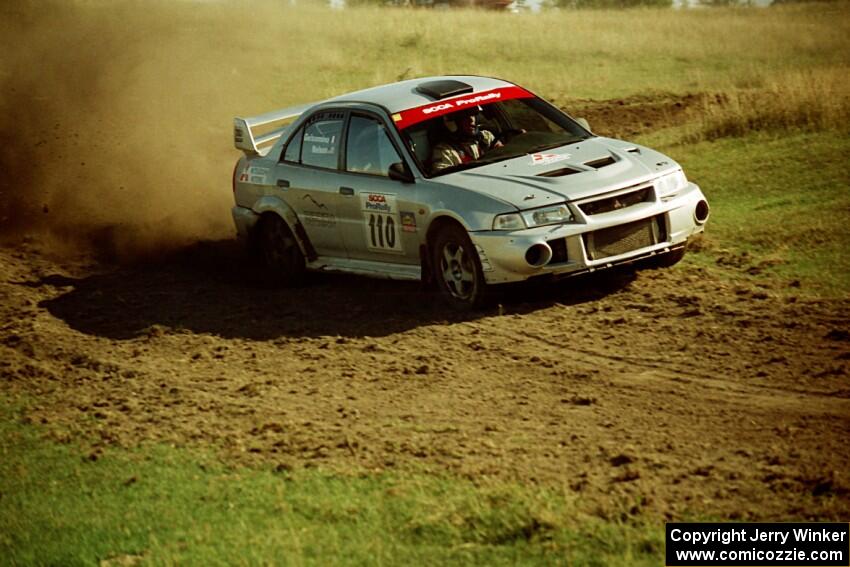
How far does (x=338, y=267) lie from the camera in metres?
10.5

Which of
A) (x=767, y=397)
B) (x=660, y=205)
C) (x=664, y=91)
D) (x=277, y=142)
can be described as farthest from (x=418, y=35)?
(x=767, y=397)

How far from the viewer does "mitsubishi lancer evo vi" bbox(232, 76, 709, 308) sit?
891 cm

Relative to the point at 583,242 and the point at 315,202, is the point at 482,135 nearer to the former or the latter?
the point at 315,202

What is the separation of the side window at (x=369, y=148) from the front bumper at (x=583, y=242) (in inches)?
52.1

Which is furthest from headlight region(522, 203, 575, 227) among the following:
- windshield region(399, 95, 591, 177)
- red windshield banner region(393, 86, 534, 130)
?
red windshield banner region(393, 86, 534, 130)

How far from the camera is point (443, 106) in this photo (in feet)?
33.0

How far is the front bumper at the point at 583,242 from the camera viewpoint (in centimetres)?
878

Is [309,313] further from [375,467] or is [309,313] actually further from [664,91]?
[664,91]

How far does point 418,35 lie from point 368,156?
22.9 m

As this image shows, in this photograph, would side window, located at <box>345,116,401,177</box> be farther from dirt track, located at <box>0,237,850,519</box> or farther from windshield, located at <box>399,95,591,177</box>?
dirt track, located at <box>0,237,850,519</box>

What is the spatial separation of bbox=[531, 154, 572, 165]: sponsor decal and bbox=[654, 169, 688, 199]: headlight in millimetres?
764

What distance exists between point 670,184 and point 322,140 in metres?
2.99

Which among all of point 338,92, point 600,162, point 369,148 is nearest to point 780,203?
point 600,162

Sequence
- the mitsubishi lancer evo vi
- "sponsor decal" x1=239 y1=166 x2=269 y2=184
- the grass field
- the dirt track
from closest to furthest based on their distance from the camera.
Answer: the grass field → the dirt track → the mitsubishi lancer evo vi → "sponsor decal" x1=239 y1=166 x2=269 y2=184
